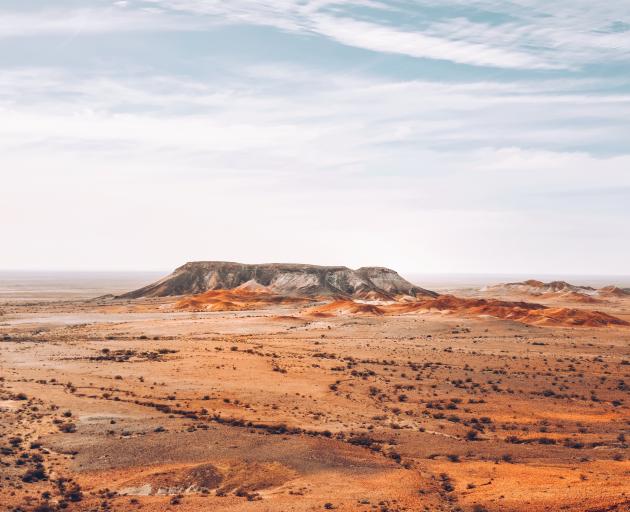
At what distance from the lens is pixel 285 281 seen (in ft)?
494

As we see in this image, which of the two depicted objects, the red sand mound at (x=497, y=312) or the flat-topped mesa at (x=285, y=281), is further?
the flat-topped mesa at (x=285, y=281)

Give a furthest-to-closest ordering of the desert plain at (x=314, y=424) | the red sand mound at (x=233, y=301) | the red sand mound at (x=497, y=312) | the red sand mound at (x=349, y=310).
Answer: the red sand mound at (x=233, y=301) → the red sand mound at (x=349, y=310) → the red sand mound at (x=497, y=312) → the desert plain at (x=314, y=424)

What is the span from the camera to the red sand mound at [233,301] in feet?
365

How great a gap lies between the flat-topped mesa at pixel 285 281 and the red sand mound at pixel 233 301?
38.0 feet

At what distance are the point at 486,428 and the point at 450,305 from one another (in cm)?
6699

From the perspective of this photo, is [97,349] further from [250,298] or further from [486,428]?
[250,298]

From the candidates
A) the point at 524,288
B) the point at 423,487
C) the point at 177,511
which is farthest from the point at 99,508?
the point at 524,288

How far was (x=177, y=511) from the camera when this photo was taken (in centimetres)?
2012

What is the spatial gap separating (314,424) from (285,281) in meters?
120

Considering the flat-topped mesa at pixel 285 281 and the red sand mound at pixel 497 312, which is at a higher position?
the flat-topped mesa at pixel 285 281

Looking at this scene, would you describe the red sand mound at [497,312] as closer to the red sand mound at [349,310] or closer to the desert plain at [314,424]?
the red sand mound at [349,310]

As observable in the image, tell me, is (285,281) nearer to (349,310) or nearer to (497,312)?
(349,310)

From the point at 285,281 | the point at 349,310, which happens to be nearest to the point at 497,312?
the point at 349,310

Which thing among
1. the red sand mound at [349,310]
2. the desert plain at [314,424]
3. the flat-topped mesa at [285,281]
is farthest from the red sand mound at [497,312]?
the flat-topped mesa at [285,281]
